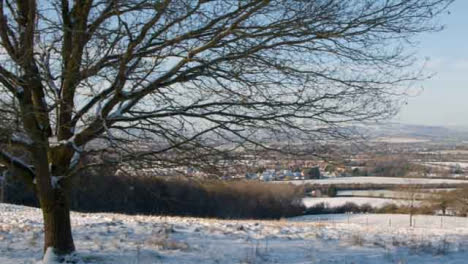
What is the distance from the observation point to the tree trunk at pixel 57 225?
623 cm

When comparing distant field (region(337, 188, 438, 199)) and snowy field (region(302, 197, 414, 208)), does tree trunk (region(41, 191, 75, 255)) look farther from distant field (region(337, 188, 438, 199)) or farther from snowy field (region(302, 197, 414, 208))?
snowy field (region(302, 197, 414, 208))

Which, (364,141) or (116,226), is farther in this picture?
(116,226)

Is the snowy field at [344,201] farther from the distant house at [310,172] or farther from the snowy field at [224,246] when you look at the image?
the distant house at [310,172]

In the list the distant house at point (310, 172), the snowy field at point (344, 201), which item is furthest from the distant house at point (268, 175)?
the snowy field at point (344, 201)

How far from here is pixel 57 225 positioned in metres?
6.27

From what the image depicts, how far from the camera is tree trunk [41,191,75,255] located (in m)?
6.23

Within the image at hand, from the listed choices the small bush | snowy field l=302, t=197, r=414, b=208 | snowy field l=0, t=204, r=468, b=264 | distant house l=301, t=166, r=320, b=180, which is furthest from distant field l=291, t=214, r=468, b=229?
distant house l=301, t=166, r=320, b=180

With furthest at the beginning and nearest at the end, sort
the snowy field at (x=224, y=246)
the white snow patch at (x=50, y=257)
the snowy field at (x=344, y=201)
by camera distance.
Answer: the snowy field at (x=344, y=201)
the snowy field at (x=224, y=246)
the white snow patch at (x=50, y=257)

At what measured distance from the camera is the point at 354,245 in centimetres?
802

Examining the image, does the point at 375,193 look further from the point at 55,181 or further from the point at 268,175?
the point at 55,181

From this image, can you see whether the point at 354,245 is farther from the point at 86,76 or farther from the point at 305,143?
the point at 86,76

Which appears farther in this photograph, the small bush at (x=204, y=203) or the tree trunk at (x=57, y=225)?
the small bush at (x=204, y=203)

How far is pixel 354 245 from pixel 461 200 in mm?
18078

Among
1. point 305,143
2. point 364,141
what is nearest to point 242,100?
point 305,143
